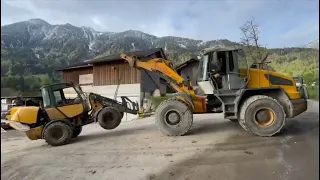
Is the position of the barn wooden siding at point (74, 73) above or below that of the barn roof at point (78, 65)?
below

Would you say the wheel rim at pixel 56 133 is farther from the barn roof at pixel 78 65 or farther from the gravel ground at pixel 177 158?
the barn roof at pixel 78 65

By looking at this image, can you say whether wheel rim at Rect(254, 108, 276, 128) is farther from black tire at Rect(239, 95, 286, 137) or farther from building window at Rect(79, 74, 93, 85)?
building window at Rect(79, 74, 93, 85)

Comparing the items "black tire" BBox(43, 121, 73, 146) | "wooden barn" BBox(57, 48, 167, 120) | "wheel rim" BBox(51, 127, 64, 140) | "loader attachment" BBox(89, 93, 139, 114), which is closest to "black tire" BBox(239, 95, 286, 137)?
"wooden barn" BBox(57, 48, 167, 120)

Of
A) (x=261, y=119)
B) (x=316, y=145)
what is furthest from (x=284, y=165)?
(x=261, y=119)

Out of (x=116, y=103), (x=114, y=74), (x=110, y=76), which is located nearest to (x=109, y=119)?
(x=116, y=103)

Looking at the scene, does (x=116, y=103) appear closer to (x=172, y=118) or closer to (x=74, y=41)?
(x=172, y=118)

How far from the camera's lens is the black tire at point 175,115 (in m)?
5.41

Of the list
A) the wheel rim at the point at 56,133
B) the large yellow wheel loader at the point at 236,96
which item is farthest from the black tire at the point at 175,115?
the wheel rim at the point at 56,133

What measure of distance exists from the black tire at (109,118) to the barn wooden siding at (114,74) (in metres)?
1.64

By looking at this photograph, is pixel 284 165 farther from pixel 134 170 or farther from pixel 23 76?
pixel 23 76

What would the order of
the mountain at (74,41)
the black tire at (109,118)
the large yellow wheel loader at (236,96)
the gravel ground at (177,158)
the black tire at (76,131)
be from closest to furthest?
the gravel ground at (177,158)
the mountain at (74,41)
the large yellow wheel loader at (236,96)
the black tire at (109,118)
the black tire at (76,131)

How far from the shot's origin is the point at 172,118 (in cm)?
549

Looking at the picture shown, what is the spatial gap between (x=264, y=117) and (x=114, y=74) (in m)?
2.84

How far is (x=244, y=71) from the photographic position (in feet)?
16.2
